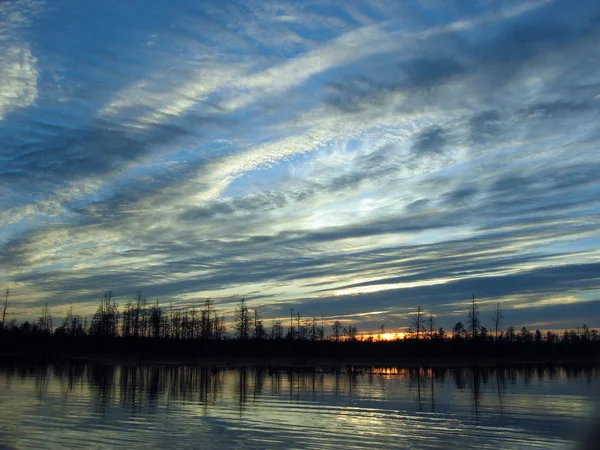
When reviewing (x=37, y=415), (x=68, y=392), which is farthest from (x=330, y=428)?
(x=68, y=392)

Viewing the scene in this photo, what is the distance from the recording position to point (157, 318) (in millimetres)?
187000

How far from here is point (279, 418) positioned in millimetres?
32438

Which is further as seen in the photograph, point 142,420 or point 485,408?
point 485,408

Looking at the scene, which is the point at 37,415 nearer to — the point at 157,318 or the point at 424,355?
the point at 424,355

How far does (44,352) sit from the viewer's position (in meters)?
130

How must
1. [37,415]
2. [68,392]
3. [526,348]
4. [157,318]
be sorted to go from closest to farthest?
1. [37,415]
2. [68,392]
3. [526,348]
4. [157,318]

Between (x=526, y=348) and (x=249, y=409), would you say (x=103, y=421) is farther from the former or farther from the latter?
(x=526, y=348)

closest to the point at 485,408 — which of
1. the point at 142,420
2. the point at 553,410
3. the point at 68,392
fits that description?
the point at 553,410

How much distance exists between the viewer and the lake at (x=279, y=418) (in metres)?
24.9

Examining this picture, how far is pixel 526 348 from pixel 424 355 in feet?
150

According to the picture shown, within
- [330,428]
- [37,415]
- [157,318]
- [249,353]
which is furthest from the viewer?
[157,318]

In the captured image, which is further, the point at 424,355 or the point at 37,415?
the point at 424,355

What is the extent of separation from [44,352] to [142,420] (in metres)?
113

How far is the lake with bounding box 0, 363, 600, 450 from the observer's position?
24922 millimetres
